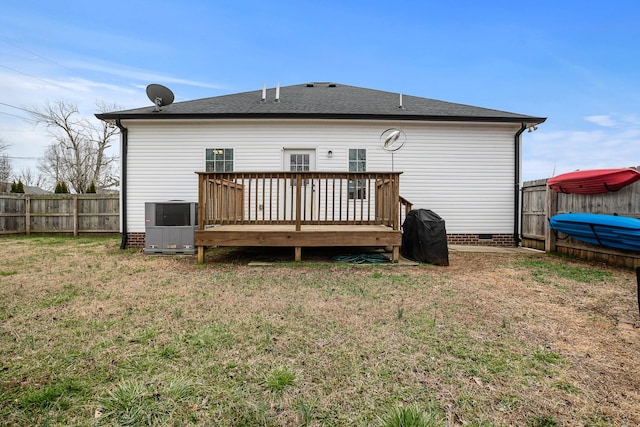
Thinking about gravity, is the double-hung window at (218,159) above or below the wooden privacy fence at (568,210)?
above

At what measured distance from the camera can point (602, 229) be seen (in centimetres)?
527

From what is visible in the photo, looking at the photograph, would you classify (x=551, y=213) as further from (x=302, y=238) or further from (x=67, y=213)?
(x=67, y=213)

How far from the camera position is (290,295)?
11.8 ft

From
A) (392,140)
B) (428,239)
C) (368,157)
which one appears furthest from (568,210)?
(368,157)

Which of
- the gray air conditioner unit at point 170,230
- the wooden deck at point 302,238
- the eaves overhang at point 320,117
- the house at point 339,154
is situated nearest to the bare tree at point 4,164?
the eaves overhang at point 320,117

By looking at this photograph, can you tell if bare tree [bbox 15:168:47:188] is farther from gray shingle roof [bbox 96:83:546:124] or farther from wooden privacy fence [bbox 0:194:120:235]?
gray shingle roof [bbox 96:83:546:124]

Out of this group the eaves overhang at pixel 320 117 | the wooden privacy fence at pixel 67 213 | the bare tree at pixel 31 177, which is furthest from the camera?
the bare tree at pixel 31 177

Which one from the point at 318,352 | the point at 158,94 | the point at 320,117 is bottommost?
the point at 318,352

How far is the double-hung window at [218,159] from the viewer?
780 centimetres

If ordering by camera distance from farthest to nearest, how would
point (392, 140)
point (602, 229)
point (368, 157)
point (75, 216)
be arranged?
point (75, 216)
point (368, 157)
point (392, 140)
point (602, 229)

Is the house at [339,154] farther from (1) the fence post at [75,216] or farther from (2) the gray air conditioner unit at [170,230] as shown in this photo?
(1) the fence post at [75,216]

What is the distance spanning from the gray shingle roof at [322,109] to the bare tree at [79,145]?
57.4ft

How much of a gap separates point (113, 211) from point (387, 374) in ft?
37.0

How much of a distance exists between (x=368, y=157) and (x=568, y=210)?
4.48 meters
